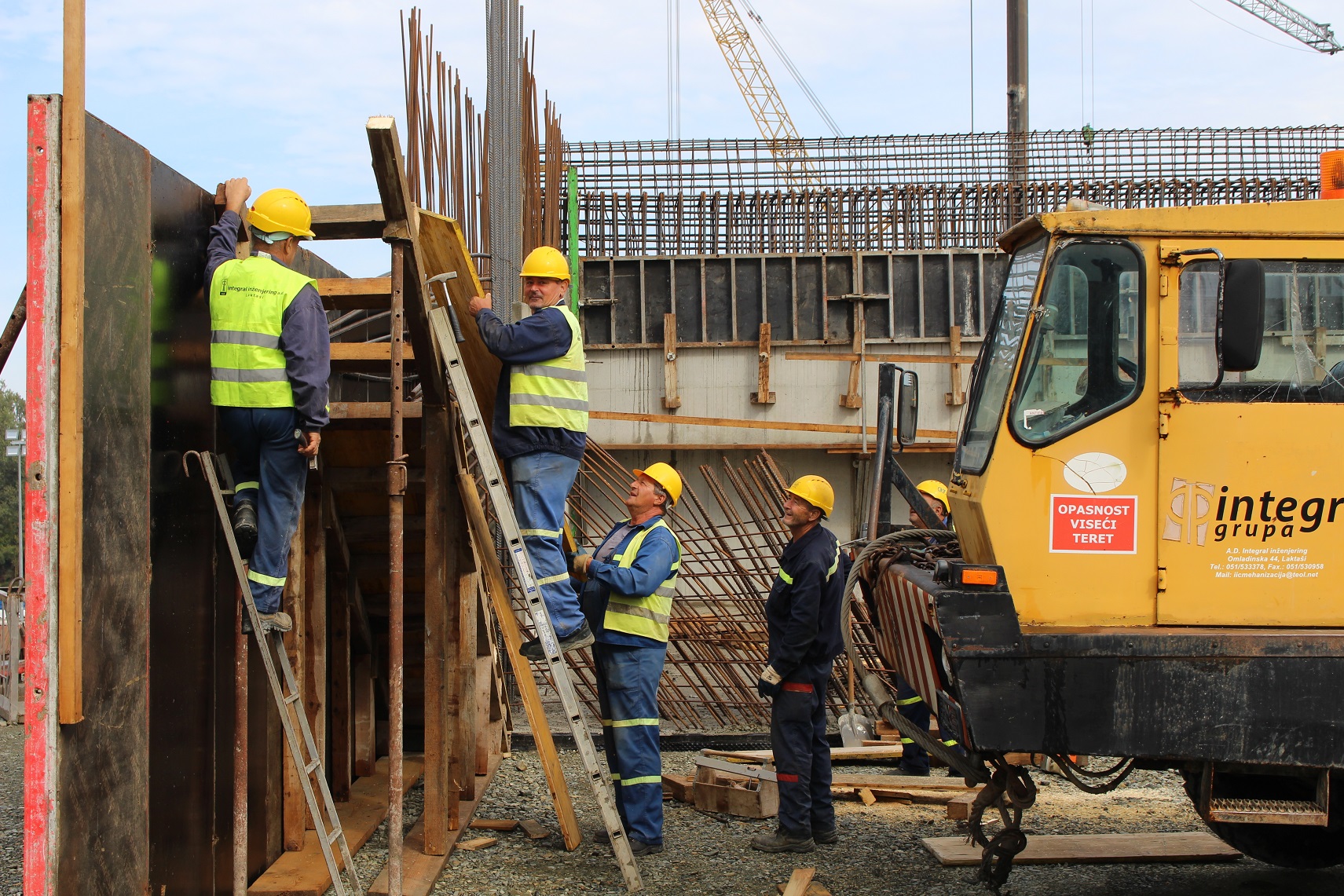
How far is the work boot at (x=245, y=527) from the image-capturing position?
4543 millimetres

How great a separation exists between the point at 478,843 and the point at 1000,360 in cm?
399

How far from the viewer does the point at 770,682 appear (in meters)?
6.35

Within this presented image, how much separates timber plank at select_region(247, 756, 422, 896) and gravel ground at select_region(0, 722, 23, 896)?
1337 millimetres

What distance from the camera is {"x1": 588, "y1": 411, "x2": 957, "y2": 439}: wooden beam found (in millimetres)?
15703

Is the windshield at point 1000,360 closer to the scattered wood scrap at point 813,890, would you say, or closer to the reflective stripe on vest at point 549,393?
the reflective stripe on vest at point 549,393

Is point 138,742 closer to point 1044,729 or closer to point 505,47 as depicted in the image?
point 1044,729

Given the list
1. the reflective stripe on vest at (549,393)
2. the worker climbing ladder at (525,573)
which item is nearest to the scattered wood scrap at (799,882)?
the worker climbing ladder at (525,573)

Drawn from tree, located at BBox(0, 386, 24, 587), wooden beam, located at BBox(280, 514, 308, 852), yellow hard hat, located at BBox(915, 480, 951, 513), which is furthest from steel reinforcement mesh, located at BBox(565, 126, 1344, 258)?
tree, located at BBox(0, 386, 24, 587)

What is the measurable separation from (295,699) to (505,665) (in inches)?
221

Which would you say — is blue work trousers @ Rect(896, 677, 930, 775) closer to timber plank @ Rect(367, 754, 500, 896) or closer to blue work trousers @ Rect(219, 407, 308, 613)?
timber plank @ Rect(367, 754, 500, 896)

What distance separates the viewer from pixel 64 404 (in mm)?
3604

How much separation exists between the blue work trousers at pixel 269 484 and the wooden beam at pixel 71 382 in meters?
0.97

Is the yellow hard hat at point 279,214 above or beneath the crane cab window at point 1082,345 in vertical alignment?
above

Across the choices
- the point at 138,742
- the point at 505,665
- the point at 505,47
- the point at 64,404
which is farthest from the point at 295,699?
the point at 505,47
